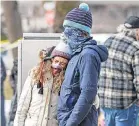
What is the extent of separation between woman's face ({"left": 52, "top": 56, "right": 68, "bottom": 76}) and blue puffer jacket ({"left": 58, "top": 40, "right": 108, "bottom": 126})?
0.31 ft

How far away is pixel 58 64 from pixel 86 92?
42 cm

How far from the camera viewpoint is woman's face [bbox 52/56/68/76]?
4.56 metres

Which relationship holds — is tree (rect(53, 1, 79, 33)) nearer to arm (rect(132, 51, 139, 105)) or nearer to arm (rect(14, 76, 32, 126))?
arm (rect(132, 51, 139, 105))

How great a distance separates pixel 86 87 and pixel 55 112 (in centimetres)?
44

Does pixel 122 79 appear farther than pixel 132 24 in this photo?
No

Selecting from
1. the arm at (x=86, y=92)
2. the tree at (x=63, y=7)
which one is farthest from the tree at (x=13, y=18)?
the tree at (x=63, y=7)

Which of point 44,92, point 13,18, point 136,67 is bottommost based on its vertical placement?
point 13,18

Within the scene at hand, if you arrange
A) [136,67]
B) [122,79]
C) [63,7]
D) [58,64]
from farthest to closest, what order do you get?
[63,7] → [122,79] → [136,67] → [58,64]

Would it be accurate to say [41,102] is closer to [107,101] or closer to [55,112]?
[55,112]

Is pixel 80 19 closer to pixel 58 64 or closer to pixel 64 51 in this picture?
pixel 64 51

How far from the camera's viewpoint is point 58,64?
15.0 feet

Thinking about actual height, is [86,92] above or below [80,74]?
below

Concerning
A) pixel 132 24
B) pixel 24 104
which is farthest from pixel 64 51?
pixel 132 24

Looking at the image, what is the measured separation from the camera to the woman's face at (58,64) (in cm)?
456
